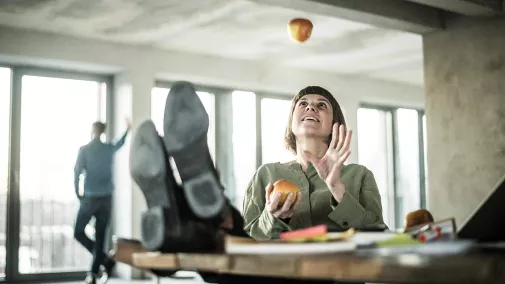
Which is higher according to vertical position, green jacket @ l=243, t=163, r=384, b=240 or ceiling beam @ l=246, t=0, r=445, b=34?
ceiling beam @ l=246, t=0, r=445, b=34

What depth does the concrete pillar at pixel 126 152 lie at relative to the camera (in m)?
6.70

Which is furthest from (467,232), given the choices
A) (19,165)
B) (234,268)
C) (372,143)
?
(372,143)

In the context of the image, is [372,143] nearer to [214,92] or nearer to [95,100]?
[214,92]

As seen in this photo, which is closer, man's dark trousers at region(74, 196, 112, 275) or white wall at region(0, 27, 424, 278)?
man's dark trousers at region(74, 196, 112, 275)

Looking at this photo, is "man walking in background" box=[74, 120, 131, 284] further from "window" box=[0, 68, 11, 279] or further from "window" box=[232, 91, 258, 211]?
"window" box=[232, 91, 258, 211]

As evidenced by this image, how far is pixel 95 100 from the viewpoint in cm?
696

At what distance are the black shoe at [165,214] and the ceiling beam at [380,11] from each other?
3.53m

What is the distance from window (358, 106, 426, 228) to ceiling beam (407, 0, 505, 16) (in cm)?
402

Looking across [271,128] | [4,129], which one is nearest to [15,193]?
[4,129]

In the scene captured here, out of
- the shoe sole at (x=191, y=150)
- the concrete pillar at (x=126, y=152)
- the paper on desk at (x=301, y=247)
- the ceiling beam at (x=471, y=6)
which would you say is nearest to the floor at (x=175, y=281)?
the concrete pillar at (x=126, y=152)

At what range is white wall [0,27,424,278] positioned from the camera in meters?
6.22

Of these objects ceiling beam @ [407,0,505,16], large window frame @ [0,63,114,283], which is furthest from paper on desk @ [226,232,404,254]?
large window frame @ [0,63,114,283]

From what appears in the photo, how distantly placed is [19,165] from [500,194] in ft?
19.5

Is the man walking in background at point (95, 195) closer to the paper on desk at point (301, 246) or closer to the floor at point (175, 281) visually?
the floor at point (175, 281)
